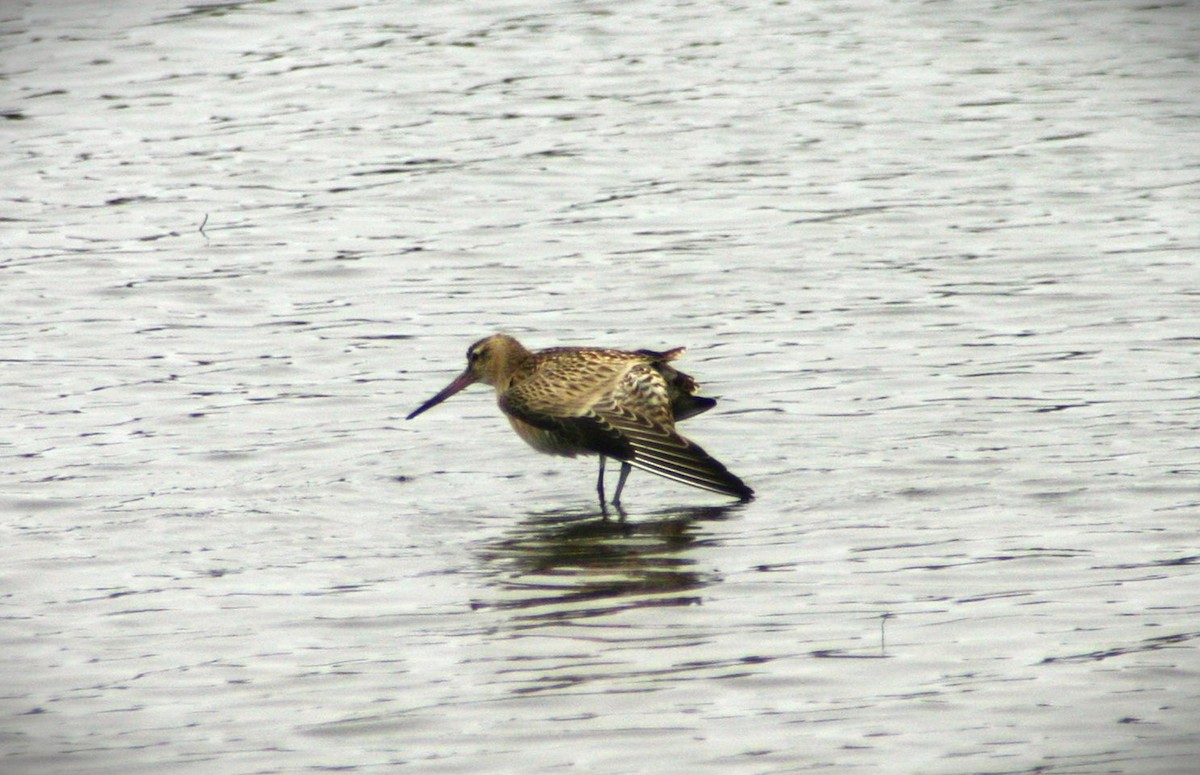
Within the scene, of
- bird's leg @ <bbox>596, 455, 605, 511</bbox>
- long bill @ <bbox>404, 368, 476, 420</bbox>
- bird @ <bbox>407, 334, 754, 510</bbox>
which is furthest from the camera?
long bill @ <bbox>404, 368, 476, 420</bbox>

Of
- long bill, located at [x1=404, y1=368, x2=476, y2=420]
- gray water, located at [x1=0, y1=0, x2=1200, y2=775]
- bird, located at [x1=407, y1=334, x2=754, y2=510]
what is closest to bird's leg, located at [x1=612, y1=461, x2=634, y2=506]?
bird, located at [x1=407, y1=334, x2=754, y2=510]

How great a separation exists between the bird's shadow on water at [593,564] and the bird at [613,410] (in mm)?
290

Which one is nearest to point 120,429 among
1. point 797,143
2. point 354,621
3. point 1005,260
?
point 354,621

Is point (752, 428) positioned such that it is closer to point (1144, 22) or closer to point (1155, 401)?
point (1155, 401)

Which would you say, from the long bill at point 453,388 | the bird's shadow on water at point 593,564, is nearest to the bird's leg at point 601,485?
the bird's shadow on water at point 593,564

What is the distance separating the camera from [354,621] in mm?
8375

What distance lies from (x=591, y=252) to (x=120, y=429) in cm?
515

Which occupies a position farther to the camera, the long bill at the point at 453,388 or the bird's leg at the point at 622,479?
the long bill at the point at 453,388

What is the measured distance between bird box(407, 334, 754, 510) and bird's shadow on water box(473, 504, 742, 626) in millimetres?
290

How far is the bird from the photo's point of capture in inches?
398

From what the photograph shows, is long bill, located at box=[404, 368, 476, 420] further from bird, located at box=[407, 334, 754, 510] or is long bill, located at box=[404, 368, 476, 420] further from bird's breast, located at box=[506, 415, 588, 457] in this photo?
bird's breast, located at box=[506, 415, 588, 457]

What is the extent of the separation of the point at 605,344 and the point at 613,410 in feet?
9.64

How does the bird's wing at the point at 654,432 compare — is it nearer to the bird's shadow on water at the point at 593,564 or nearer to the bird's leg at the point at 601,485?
the bird's shadow on water at the point at 593,564

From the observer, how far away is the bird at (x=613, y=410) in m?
10.1
